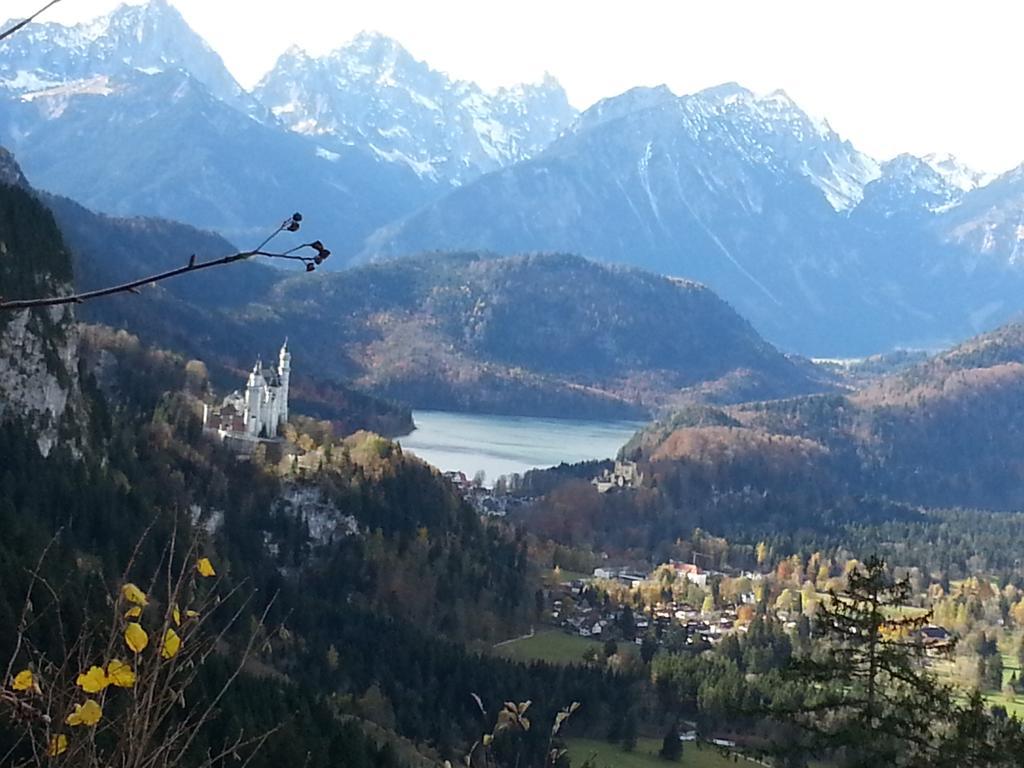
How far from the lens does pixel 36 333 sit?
47.2 metres

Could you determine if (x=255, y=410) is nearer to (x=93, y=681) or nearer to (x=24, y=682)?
(x=24, y=682)

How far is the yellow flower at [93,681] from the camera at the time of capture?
3.68 meters

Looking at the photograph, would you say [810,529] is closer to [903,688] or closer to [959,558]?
[959,558]

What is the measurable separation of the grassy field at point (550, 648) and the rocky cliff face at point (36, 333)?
2017 centimetres

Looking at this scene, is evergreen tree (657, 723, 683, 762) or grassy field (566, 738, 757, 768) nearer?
grassy field (566, 738, 757, 768)

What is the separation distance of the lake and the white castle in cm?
3982

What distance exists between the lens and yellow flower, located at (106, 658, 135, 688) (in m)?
3.79

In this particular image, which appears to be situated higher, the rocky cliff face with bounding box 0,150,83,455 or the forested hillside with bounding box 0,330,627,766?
the rocky cliff face with bounding box 0,150,83,455

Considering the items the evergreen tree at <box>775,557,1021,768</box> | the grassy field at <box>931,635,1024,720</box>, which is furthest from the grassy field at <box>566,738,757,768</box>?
the evergreen tree at <box>775,557,1021,768</box>

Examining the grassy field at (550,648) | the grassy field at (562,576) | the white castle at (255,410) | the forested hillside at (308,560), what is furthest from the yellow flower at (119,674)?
the grassy field at (562,576)


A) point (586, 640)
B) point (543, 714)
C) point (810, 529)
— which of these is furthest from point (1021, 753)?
point (810, 529)

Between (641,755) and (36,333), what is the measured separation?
26619mm

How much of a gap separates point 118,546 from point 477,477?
57.1 meters

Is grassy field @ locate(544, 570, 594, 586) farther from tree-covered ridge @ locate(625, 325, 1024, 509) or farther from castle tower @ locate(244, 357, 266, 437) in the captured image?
tree-covered ridge @ locate(625, 325, 1024, 509)
